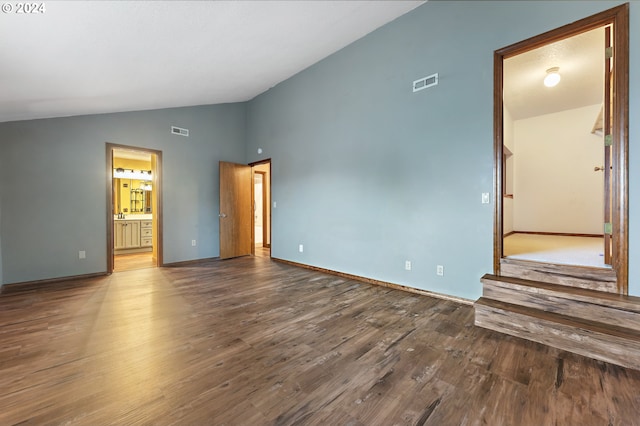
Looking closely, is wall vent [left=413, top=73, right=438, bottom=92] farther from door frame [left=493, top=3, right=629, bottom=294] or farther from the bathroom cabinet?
the bathroom cabinet

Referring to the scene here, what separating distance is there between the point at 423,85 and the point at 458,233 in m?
1.89

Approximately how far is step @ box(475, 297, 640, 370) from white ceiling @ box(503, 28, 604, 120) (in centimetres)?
330

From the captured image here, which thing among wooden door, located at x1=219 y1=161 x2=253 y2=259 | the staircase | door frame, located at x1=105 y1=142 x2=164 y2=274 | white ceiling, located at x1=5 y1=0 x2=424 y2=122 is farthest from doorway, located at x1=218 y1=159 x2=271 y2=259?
the staircase

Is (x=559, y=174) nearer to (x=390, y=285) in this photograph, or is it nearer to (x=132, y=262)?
(x=390, y=285)

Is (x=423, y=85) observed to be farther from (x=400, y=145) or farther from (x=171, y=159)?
(x=171, y=159)

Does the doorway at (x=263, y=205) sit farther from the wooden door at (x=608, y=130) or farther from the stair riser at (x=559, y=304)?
the wooden door at (x=608, y=130)

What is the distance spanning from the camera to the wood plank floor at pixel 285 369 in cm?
134

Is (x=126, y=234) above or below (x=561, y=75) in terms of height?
below

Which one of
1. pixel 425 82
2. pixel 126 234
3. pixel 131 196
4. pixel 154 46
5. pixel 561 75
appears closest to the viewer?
pixel 154 46

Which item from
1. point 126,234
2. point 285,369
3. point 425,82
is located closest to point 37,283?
point 126,234

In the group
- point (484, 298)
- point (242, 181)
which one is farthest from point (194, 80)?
point (484, 298)

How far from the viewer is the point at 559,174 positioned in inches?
217

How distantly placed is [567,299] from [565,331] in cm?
35

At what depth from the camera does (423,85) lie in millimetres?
3240
